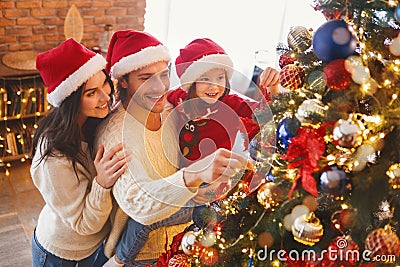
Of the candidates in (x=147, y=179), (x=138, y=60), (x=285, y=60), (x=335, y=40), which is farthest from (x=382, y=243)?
(x=138, y=60)

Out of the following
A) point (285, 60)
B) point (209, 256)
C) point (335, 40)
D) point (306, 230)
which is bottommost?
point (209, 256)

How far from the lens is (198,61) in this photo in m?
1.50

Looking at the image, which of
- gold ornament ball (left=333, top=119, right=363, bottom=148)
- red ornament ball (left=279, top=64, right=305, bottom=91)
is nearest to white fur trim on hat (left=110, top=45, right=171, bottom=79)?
red ornament ball (left=279, top=64, right=305, bottom=91)

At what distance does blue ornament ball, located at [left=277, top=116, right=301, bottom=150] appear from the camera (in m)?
0.98

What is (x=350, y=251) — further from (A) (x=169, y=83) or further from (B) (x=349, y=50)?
(A) (x=169, y=83)

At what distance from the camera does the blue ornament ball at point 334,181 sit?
2.89 feet

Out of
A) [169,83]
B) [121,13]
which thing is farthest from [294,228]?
[121,13]

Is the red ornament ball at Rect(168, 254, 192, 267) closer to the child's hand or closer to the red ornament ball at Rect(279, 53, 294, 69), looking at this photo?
the child's hand

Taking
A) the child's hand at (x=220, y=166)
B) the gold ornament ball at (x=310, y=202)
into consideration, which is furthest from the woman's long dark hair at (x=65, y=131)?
the gold ornament ball at (x=310, y=202)

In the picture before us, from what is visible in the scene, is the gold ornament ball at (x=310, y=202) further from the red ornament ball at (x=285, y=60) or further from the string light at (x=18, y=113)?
the string light at (x=18, y=113)

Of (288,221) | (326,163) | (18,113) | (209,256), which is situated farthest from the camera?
(18,113)

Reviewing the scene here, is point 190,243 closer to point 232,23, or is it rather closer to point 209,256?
point 209,256

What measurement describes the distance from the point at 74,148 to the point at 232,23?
8.44ft

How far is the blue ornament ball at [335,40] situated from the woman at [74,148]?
68cm
